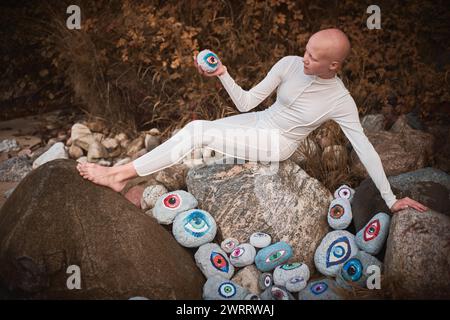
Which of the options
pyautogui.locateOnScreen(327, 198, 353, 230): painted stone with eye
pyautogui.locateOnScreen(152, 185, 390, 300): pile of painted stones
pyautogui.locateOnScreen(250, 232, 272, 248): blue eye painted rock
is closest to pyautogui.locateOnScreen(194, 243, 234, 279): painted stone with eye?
pyautogui.locateOnScreen(152, 185, 390, 300): pile of painted stones

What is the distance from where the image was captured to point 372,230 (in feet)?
10.0

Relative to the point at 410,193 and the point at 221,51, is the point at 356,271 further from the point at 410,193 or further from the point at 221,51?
the point at 221,51

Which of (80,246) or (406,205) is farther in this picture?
(406,205)

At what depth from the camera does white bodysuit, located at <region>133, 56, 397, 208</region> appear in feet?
9.82

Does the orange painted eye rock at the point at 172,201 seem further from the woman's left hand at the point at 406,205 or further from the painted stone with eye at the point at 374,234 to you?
the woman's left hand at the point at 406,205

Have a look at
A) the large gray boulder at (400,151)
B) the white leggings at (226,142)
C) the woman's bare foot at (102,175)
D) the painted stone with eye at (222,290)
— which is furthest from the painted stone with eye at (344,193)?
the woman's bare foot at (102,175)

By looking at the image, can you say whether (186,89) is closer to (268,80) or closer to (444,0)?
(268,80)

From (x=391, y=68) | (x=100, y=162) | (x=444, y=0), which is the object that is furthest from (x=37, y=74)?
(x=444, y=0)

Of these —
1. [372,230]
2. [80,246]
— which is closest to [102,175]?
[80,246]

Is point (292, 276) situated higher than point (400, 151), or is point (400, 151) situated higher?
point (400, 151)

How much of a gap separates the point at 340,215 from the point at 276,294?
77 centimetres

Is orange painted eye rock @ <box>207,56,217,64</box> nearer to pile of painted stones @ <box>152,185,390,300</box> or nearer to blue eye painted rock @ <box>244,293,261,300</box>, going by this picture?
pile of painted stones @ <box>152,185,390,300</box>

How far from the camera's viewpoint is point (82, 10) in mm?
4926

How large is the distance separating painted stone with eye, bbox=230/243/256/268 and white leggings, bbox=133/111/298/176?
→ 0.59 meters
